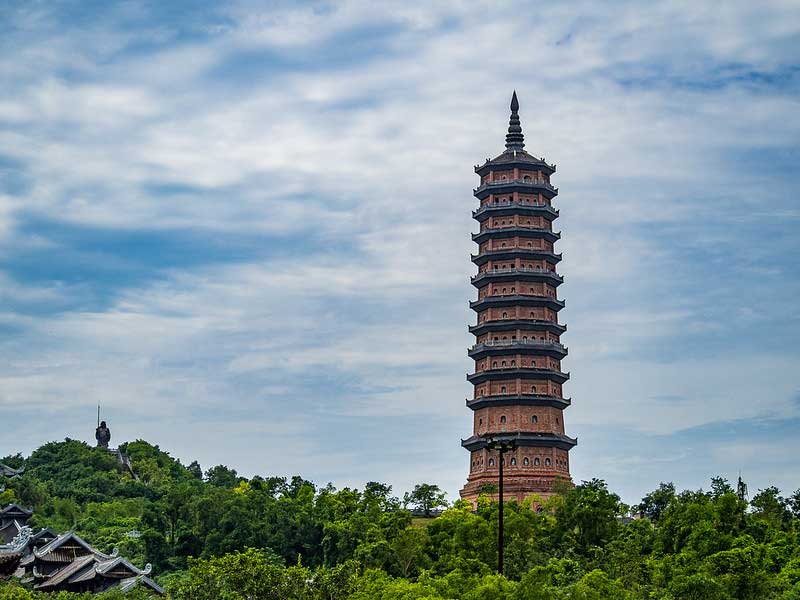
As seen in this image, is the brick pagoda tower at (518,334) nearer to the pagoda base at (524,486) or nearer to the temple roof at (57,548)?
the pagoda base at (524,486)

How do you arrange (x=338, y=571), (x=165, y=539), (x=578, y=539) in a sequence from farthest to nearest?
(x=165, y=539), (x=578, y=539), (x=338, y=571)

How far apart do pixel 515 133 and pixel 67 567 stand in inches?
1749

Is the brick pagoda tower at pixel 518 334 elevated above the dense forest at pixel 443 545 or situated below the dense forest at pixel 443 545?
above

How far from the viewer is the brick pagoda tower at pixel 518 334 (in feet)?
293

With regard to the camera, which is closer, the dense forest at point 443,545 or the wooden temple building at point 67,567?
the dense forest at point 443,545

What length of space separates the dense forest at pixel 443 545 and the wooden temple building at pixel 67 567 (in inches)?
92.2

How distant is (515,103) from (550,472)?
27385 mm

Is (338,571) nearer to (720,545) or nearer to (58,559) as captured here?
(720,545)

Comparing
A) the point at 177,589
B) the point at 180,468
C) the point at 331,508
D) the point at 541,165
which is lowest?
the point at 177,589

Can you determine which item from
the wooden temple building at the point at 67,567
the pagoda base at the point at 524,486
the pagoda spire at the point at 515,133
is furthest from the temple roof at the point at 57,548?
the pagoda spire at the point at 515,133

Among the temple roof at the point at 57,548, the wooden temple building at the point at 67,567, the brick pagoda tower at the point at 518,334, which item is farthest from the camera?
the brick pagoda tower at the point at 518,334

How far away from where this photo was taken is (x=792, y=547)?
5916 centimetres

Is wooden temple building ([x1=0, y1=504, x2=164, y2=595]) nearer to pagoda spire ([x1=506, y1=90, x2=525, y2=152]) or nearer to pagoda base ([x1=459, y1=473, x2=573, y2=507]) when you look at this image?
pagoda base ([x1=459, y1=473, x2=573, y2=507])

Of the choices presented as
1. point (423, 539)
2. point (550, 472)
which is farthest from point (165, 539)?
point (550, 472)
